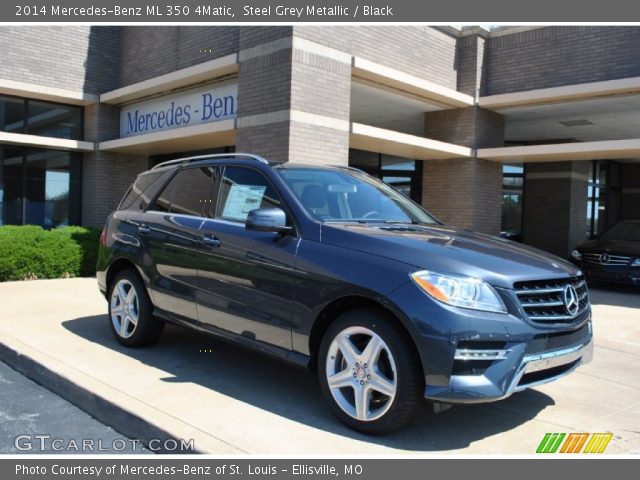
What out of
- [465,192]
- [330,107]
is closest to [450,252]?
[330,107]

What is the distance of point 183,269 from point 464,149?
918cm

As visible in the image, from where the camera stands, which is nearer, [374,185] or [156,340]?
[374,185]

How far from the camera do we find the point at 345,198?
480 centimetres

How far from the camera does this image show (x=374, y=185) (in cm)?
524

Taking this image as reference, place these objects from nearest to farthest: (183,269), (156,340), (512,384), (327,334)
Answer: (512,384) < (327,334) < (183,269) < (156,340)

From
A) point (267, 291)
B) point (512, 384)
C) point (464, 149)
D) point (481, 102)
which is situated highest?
point (481, 102)

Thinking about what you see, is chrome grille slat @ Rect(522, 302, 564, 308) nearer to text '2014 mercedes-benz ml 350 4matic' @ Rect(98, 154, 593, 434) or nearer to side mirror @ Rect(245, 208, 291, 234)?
text '2014 mercedes-benz ml 350 4matic' @ Rect(98, 154, 593, 434)

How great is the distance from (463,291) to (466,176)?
33.1ft

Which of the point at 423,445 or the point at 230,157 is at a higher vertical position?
the point at 230,157

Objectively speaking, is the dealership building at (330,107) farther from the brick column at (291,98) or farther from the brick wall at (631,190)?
the brick wall at (631,190)

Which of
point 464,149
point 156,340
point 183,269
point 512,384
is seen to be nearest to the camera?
point 512,384

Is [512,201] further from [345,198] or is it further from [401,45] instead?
[345,198]

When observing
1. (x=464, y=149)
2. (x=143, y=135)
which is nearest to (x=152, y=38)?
(x=143, y=135)

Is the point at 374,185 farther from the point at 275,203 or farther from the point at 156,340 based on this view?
the point at 156,340
